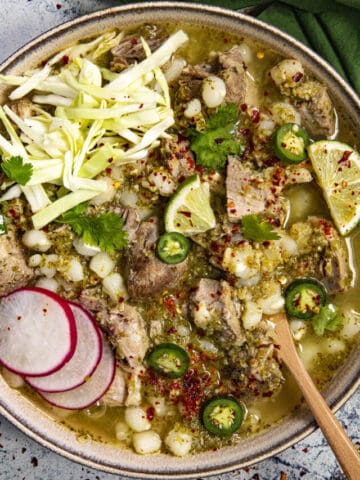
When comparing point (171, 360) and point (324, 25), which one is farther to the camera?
point (324, 25)

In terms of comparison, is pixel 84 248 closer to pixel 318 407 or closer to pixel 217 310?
pixel 217 310

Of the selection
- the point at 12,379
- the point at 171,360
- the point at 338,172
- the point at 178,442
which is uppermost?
the point at 338,172

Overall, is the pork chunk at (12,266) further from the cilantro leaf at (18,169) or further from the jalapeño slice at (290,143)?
the jalapeño slice at (290,143)

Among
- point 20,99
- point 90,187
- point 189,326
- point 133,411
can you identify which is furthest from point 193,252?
point 20,99

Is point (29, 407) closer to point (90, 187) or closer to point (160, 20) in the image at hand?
point (90, 187)

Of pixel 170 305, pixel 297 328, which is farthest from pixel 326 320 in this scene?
pixel 170 305

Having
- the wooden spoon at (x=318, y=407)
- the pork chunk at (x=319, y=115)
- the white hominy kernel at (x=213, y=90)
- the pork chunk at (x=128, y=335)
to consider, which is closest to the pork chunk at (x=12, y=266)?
the pork chunk at (x=128, y=335)
